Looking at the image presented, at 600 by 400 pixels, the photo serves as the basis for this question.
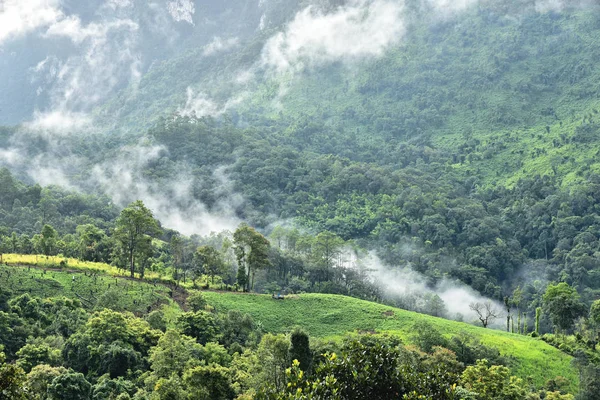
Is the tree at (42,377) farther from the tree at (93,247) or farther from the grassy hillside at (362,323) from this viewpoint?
the tree at (93,247)

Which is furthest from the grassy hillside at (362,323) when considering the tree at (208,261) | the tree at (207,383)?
the tree at (207,383)

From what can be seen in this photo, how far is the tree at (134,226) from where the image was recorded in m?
78.1

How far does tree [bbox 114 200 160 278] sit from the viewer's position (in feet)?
256

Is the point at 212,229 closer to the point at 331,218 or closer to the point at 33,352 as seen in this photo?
the point at 331,218

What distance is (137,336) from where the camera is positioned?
5569cm

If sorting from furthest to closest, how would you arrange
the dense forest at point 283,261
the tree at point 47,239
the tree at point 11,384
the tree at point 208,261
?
the tree at point 208,261, the tree at point 47,239, the dense forest at point 283,261, the tree at point 11,384

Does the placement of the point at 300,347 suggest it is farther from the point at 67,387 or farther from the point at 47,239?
the point at 47,239

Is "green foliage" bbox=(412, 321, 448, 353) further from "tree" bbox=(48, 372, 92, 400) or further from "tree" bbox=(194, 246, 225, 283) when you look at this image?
"tree" bbox=(48, 372, 92, 400)

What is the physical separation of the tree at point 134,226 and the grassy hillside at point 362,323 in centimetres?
1221

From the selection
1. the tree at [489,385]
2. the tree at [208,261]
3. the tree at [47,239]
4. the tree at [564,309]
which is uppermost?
the tree at [47,239]

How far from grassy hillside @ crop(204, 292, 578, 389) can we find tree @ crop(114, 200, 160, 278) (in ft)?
40.1

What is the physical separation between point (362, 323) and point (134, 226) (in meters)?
33.4

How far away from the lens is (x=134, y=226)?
7944 centimetres

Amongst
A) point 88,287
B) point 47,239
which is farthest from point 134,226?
point 47,239
